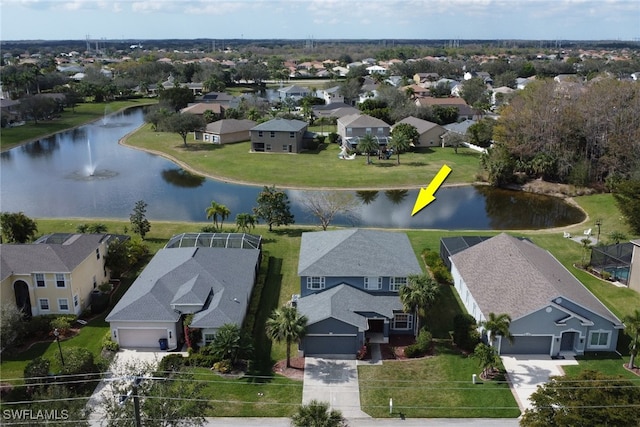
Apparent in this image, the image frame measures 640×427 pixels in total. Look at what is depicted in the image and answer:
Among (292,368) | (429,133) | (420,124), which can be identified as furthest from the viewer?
(420,124)

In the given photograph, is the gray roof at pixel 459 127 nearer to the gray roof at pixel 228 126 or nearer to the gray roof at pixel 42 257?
the gray roof at pixel 228 126

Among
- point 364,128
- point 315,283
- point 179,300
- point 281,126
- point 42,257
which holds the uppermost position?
point 281,126

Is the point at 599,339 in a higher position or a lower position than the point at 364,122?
lower

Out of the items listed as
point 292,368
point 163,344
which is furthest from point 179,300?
point 292,368

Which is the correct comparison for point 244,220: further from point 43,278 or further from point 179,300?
point 43,278

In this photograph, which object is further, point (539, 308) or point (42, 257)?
point (42, 257)

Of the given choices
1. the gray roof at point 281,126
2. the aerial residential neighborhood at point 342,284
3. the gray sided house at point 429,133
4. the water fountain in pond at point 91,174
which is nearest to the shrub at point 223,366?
the aerial residential neighborhood at point 342,284

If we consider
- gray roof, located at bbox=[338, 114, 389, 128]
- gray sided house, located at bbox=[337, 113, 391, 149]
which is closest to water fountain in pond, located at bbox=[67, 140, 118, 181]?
gray sided house, located at bbox=[337, 113, 391, 149]
